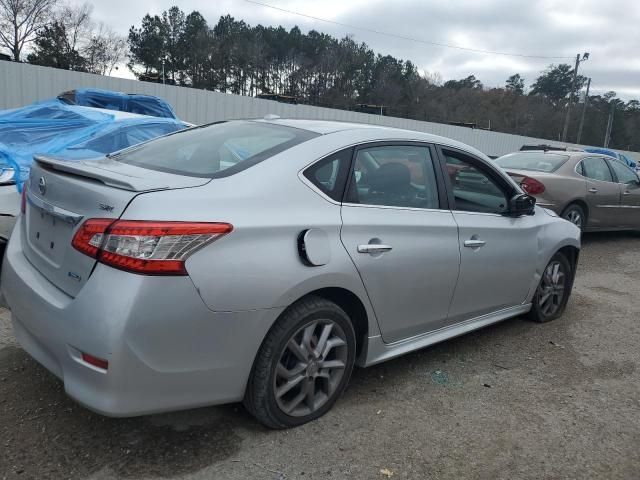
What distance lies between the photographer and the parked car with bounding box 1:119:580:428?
210 centimetres

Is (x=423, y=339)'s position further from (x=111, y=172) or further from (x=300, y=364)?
(x=111, y=172)

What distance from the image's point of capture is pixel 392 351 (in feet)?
10.2

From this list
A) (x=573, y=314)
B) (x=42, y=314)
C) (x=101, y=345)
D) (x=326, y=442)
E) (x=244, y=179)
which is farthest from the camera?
(x=573, y=314)

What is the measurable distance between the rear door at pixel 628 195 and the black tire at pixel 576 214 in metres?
0.98

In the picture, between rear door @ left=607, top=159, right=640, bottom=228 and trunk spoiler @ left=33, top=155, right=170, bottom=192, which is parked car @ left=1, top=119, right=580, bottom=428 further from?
rear door @ left=607, top=159, right=640, bottom=228

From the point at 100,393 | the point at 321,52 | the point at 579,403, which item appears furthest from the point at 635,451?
the point at 321,52

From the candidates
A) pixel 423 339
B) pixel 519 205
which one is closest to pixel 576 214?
pixel 519 205

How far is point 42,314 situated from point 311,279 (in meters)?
1.19

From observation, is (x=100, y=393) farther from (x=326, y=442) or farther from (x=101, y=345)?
(x=326, y=442)

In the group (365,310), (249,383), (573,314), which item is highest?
(365,310)

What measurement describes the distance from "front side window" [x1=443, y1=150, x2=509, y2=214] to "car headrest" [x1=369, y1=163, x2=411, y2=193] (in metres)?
0.41

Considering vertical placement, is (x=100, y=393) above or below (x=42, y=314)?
below

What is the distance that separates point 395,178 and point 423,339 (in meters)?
1.02

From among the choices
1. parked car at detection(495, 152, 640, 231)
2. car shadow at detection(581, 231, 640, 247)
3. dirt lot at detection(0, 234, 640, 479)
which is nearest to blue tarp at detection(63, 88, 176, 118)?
dirt lot at detection(0, 234, 640, 479)
